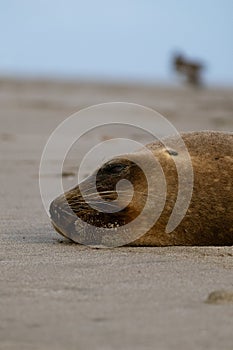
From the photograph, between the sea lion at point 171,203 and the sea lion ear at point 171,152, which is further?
the sea lion ear at point 171,152

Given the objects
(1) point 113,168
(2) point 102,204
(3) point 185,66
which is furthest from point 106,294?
(3) point 185,66

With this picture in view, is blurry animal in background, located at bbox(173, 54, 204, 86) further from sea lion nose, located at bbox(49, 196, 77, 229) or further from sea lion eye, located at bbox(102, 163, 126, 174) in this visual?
sea lion nose, located at bbox(49, 196, 77, 229)

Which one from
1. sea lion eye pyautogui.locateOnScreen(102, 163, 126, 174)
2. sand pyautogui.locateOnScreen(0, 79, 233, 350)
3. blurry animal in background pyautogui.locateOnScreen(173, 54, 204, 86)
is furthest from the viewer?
blurry animal in background pyautogui.locateOnScreen(173, 54, 204, 86)

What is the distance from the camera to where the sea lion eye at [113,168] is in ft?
15.2

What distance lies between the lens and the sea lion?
4.46 metres

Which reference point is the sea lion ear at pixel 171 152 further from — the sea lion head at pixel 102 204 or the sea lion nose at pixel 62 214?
the sea lion nose at pixel 62 214

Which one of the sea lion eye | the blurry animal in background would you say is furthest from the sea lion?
the blurry animal in background

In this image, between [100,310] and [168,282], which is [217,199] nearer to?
[168,282]

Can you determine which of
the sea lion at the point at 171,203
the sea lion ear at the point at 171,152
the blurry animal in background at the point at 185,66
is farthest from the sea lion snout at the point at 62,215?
the blurry animal in background at the point at 185,66

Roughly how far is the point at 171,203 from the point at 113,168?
1.22 ft

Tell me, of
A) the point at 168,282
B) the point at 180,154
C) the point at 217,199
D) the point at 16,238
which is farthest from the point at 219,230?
the point at 16,238

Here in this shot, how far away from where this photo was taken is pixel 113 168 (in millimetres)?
4660

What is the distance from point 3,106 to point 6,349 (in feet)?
49.7

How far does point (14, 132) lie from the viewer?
12.3 metres
